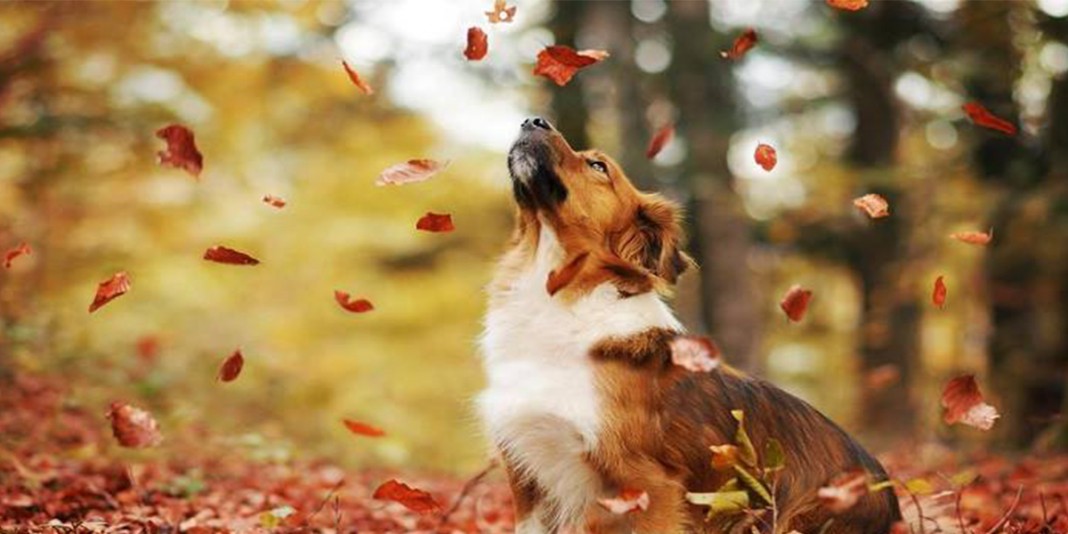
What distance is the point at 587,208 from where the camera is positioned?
451cm

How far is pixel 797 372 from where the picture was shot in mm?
20359

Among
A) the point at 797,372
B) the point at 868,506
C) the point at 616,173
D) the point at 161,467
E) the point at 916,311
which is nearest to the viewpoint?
the point at 868,506

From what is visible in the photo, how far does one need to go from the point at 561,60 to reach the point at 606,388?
1.27 m

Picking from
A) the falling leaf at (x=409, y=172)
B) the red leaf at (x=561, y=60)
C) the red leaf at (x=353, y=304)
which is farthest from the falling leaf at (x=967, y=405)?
the red leaf at (x=353, y=304)

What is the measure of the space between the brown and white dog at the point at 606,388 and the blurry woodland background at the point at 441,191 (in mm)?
2399

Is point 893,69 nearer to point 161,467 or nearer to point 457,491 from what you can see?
point 457,491

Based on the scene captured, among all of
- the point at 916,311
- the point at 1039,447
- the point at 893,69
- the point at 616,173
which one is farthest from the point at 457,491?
the point at 916,311

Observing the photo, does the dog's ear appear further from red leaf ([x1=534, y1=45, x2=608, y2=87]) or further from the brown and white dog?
red leaf ([x1=534, y1=45, x2=608, y2=87])

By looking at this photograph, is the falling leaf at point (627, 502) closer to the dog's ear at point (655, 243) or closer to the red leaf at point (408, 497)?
the red leaf at point (408, 497)

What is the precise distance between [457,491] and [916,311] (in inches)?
323

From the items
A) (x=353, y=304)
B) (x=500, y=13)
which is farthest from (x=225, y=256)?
(x=500, y=13)

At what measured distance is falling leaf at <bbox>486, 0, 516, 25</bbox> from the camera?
3934 mm

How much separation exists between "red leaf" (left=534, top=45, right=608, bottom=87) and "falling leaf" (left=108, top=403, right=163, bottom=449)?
2.03 metres

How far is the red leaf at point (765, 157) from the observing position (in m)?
4.05
